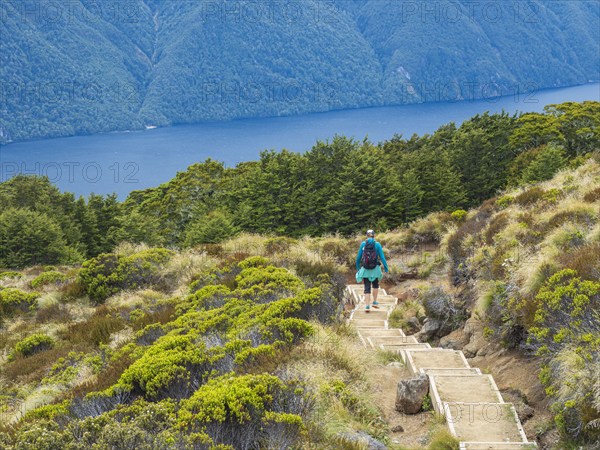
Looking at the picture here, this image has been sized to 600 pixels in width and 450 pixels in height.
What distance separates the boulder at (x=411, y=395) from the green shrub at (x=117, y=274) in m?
9.15

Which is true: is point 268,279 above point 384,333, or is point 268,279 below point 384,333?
above

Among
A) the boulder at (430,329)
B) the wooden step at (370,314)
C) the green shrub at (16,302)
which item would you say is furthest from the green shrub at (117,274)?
the boulder at (430,329)

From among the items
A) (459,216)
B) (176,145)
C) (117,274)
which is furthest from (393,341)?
(176,145)

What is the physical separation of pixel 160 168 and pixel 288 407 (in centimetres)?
11860

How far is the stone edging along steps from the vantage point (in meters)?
5.89

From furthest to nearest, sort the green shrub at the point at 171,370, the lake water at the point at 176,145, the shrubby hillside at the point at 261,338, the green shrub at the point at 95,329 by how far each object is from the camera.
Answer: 1. the lake water at the point at 176,145
2. the green shrub at the point at 95,329
3. the green shrub at the point at 171,370
4. the shrubby hillside at the point at 261,338

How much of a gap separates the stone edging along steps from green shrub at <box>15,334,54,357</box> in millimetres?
6329

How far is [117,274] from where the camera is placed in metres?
14.6

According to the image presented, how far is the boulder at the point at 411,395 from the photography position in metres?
6.96

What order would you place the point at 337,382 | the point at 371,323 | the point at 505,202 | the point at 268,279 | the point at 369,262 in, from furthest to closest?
1. the point at 505,202
2. the point at 369,262
3. the point at 371,323
4. the point at 268,279
5. the point at 337,382

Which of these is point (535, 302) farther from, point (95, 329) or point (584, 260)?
point (95, 329)

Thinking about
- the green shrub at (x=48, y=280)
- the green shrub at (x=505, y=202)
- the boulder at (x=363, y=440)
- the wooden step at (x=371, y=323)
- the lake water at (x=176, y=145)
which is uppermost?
the lake water at (x=176, y=145)

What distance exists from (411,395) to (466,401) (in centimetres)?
66

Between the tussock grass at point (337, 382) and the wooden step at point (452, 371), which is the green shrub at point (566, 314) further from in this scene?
the tussock grass at point (337, 382)
